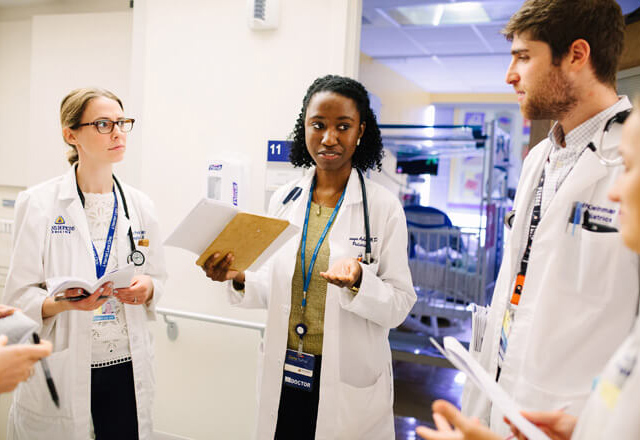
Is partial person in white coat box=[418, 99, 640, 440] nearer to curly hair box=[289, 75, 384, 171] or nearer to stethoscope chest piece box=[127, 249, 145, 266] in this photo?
curly hair box=[289, 75, 384, 171]

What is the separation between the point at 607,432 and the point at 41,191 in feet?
6.45

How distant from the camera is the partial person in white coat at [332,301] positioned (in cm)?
169

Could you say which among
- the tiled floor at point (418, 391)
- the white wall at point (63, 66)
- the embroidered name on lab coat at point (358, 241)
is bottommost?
the tiled floor at point (418, 391)

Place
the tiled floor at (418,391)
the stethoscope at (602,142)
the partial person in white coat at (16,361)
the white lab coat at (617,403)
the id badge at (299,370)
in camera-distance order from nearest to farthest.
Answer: the white lab coat at (617,403)
the partial person in white coat at (16,361)
the stethoscope at (602,142)
the id badge at (299,370)
the tiled floor at (418,391)

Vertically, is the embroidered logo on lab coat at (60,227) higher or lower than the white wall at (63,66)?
lower

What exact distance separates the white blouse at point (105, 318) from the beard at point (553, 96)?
1.60 m

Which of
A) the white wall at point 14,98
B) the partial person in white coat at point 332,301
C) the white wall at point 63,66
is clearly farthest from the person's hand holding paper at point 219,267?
the white wall at point 14,98

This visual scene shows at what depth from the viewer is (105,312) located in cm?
192

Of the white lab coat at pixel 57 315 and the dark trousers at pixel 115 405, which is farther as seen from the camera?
the dark trousers at pixel 115 405

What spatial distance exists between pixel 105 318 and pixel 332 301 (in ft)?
3.00

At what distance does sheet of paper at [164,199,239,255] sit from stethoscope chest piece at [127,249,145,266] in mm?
456

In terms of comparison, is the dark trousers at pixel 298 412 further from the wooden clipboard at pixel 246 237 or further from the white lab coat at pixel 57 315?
the white lab coat at pixel 57 315

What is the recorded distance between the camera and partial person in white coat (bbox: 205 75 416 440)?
169 cm

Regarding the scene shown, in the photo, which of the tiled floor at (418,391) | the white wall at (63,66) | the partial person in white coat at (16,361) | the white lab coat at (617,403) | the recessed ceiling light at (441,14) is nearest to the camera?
the white lab coat at (617,403)
